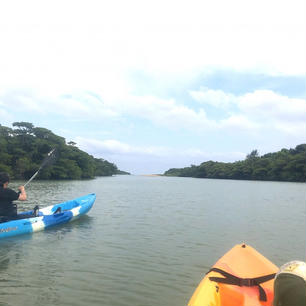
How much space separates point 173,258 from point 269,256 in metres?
2.48

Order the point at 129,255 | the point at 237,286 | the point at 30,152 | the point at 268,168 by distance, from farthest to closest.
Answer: the point at 268,168 < the point at 30,152 < the point at 129,255 < the point at 237,286

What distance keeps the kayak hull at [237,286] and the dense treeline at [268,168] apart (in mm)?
62101

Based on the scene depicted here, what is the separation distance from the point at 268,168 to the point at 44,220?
229ft

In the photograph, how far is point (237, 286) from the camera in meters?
4.30

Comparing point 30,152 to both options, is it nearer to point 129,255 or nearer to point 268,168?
point 129,255

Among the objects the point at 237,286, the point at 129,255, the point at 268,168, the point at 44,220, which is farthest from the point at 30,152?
the point at 268,168

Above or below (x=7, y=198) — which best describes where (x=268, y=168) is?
above

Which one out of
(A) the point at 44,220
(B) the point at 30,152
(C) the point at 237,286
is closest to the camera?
(C) the point at 237,286

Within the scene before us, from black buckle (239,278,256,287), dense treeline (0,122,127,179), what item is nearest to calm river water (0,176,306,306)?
black buckle (239,278,256,287)

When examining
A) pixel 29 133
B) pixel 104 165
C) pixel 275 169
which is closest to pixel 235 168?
pixel 275 169

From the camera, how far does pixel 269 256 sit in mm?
7441

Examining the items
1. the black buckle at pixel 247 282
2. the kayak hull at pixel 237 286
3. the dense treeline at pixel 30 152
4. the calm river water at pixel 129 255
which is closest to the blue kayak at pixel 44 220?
the calm river water at pixel 129 255

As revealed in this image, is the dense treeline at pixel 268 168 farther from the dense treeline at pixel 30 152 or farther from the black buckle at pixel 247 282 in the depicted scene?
the black buckle at pixel 247 282

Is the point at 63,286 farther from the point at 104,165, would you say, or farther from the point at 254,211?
the point at 104,165
